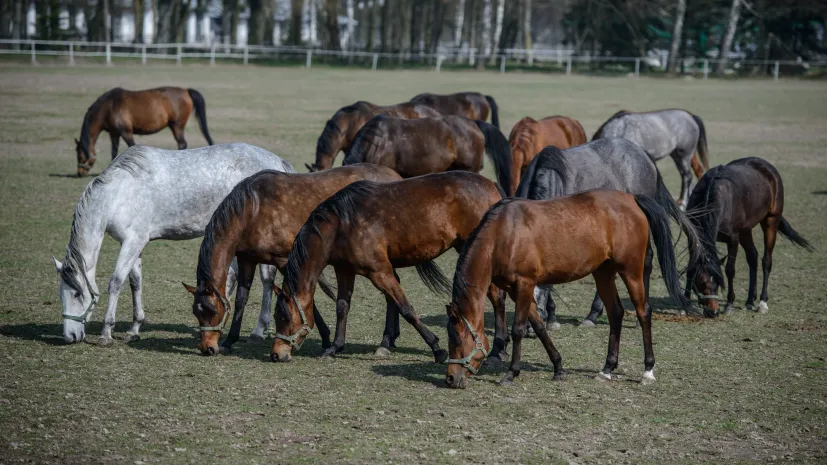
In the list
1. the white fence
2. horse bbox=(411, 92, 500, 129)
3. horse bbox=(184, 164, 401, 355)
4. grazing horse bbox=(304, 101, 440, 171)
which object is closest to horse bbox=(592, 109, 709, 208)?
horse bbox=(411, 92, 500, 129)

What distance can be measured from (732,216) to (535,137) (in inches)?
230

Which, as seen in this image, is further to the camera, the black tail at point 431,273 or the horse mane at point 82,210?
the black tail at point 431,273

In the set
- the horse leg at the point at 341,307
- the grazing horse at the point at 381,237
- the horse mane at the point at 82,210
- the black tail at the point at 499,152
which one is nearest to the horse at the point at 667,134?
the black tail at the point at 499,152

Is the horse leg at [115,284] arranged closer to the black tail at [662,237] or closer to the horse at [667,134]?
the black tail at [662,237]

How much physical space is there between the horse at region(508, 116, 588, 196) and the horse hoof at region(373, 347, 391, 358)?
22.2 ft

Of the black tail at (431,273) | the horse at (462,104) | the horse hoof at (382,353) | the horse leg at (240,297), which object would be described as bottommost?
the horse hoof at (382,353)

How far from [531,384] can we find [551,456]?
57.7 inches

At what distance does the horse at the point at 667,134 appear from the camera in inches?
637

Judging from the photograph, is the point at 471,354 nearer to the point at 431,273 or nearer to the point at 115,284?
the point at 431,273

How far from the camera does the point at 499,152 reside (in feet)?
44.5

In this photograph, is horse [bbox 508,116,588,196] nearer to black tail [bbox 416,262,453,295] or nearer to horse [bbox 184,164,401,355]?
black tail [bbox 416,262,453,295]

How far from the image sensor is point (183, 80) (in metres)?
37.6

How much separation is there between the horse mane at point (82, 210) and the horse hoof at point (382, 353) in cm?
254

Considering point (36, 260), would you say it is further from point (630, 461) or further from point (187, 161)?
point (630, 461)
